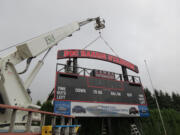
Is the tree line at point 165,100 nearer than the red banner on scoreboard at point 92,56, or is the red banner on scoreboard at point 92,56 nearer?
the red banner on scoreboard at point 92,56

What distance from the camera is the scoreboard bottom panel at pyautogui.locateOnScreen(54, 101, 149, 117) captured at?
25.6ft

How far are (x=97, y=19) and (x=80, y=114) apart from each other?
799cm

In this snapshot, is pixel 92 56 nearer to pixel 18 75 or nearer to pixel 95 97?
pixel 95 97

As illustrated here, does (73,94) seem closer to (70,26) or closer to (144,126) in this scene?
(70,26)

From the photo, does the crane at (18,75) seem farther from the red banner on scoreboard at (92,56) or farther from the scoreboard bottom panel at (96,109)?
the red banner on scoreboard at (92,56)

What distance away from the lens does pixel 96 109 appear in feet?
28.9

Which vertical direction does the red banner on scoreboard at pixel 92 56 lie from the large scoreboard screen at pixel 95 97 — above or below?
above

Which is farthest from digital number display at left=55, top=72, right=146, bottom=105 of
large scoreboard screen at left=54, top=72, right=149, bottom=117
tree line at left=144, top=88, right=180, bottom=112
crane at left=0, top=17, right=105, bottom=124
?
tree line at left=144, top=88, right=180, bottom=112

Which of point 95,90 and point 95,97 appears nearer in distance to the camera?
point 95,97

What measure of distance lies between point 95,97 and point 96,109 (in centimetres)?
90

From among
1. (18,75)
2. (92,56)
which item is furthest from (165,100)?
(18,75)

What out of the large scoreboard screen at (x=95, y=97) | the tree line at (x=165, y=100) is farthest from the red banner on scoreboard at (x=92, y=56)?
the tree line at (x=165, y=100)

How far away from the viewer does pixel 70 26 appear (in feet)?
25.5

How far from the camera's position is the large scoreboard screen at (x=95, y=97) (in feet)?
26.7
